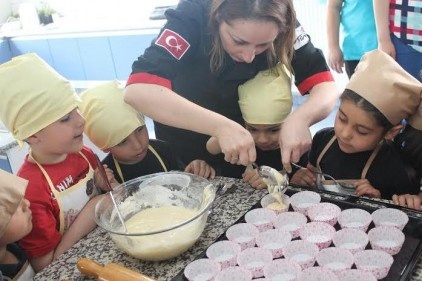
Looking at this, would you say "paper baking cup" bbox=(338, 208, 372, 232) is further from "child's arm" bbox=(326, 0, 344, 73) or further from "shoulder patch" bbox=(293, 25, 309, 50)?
"child's arm" bbox=(326, 0, 344, 73)

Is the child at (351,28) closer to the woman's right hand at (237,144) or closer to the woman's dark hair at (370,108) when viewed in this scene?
the woman's dark hair at (370,108)

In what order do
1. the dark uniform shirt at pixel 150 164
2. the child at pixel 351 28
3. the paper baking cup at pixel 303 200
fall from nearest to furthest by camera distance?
the paper baking cup at pixel 303 200 → the dark uniform shirt at pixel 150 164 → the child at pixel 351 28

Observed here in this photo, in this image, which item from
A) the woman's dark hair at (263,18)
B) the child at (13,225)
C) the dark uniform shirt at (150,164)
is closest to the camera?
the child at (13,225)

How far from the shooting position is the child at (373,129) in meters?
1.07

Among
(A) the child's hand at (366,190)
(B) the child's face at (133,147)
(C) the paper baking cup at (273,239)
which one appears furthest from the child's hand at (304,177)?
(B) the child's face at (133,147)

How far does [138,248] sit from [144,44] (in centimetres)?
246

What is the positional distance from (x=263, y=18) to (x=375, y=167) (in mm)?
492

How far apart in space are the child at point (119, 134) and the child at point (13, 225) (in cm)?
35

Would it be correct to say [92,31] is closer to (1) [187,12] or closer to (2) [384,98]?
(1) [187,12]

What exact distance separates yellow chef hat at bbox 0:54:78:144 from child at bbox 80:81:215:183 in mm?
144

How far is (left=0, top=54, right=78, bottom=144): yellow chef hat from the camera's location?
108 cm

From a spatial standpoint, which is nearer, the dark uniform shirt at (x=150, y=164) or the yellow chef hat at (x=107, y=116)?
the yellow chef hat at (x=107, y=116)

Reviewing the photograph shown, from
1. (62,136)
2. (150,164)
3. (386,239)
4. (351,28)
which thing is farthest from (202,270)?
(351,28)

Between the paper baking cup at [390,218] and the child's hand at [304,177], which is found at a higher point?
the paper baking cup at [390,218]
